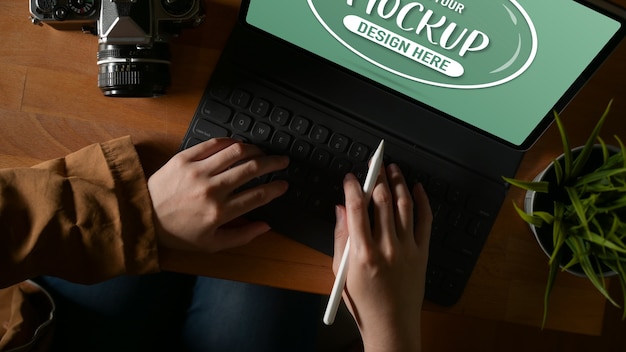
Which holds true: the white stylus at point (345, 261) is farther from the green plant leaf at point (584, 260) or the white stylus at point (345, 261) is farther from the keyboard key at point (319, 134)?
the green plant leaf at point (584, 260)

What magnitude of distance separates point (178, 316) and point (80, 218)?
12.1 inches

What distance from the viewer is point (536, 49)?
46 cm

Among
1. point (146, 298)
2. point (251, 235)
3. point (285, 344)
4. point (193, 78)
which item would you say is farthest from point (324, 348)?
point (193, 78)

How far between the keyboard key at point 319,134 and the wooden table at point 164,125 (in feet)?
0.39

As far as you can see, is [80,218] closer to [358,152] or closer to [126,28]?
[126,28]

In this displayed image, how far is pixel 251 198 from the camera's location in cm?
54

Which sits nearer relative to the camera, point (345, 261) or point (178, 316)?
point (345, 261)

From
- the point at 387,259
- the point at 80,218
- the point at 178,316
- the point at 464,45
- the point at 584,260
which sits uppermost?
the point at 464,45

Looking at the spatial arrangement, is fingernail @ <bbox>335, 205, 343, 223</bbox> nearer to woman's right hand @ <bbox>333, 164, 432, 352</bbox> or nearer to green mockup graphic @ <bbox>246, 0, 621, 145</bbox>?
woman's right hand @ <bbox>333, 164, 432, 352</bbox>

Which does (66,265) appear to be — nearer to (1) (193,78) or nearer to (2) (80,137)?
(2) (80,137)

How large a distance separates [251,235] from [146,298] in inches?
11.2

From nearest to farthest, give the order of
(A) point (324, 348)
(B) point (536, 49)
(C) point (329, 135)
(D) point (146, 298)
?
(B) point (536, 49) < (C) point (329, 135) < (D) point (146, 298) < (A) point (324, 348)

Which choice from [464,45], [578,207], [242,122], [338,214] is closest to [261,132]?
[242,122]

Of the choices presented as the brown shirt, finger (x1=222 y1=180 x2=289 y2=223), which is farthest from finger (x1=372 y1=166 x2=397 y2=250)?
the brown shirt
